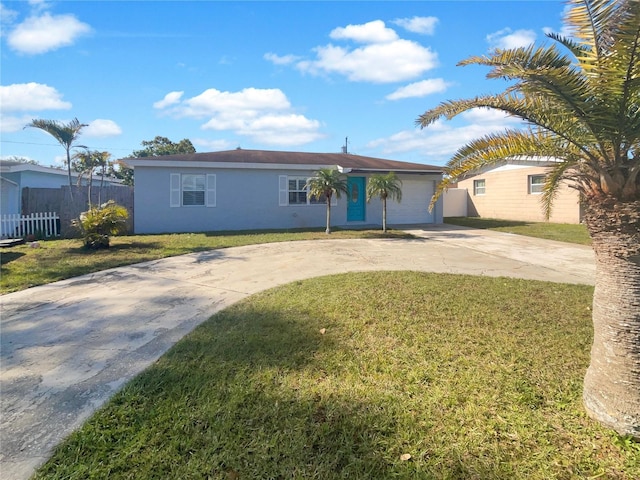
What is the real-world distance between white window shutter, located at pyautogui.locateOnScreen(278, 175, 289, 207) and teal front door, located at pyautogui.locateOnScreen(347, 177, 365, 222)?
9.73 ft

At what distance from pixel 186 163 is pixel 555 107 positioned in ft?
44.5

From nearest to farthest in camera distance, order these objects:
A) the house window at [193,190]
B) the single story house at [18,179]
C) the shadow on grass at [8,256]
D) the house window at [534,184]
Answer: the shadow on grass at [8,256] → the single story house at [18,179] → the house window at [193,190] → the house window at [534,184]

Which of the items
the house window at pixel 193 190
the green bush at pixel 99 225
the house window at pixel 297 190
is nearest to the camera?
the green bush at pixel 99 225

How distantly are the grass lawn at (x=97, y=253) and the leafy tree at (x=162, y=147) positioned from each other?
3346 centimetres

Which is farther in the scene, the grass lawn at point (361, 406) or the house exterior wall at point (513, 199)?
the house exterior wall at point (513, 199)

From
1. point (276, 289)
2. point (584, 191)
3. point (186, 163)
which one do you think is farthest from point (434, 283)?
point (186, 163)

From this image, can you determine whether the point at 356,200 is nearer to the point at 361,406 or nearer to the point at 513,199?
the point at 513,199

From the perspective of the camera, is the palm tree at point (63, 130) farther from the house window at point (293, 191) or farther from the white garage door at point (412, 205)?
the white garage door at point (412, 205)

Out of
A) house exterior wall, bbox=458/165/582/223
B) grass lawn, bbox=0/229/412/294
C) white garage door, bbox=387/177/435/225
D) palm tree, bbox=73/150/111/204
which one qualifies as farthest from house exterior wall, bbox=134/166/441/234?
house exterior wall, bbox=458/165/582/223

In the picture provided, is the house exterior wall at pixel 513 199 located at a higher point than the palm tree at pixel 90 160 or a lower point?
lower

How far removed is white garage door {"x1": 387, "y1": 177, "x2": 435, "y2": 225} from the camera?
1833 centimetres

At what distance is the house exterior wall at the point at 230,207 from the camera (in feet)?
47.3

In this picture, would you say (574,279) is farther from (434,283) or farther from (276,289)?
(276,289)

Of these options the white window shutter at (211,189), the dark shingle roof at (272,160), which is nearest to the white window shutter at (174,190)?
the dark shingle roof at (272,160)
